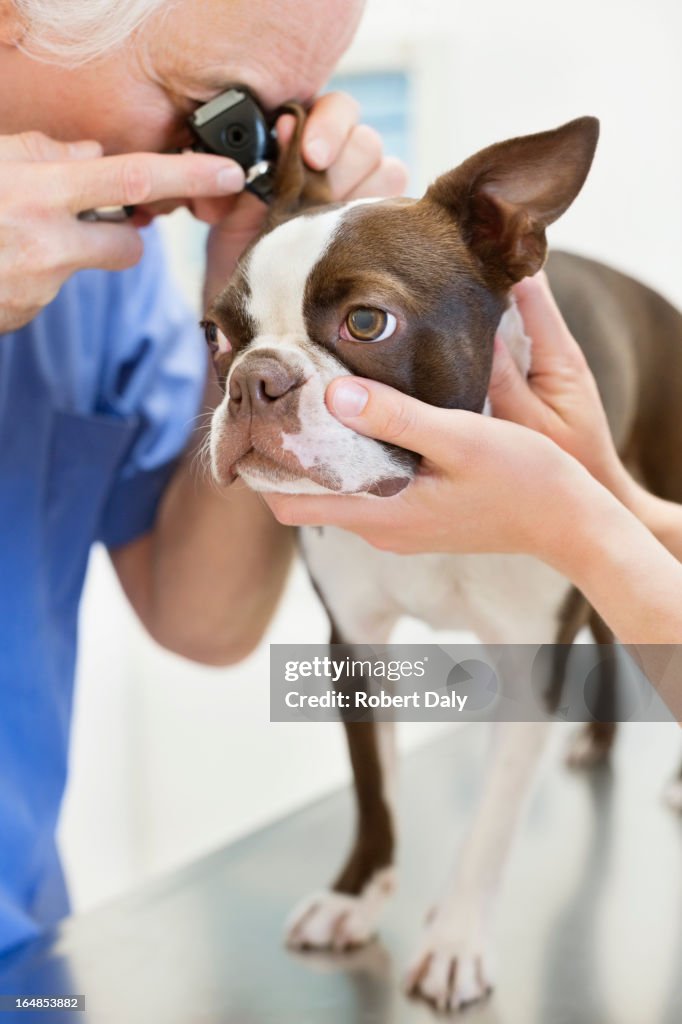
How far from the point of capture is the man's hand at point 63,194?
2.73 feet

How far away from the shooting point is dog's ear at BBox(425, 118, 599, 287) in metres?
0.74

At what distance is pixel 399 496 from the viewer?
29.4 inches

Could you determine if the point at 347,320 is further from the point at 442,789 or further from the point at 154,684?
the point at 154,684

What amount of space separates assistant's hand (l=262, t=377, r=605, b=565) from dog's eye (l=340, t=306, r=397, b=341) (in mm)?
37

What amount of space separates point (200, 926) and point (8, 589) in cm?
37

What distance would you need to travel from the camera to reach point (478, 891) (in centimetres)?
91

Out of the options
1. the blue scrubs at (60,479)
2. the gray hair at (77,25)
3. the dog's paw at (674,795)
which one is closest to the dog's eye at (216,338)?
the gray hair at (77,25)

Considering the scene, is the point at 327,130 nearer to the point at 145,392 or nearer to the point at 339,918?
the point at 145,392

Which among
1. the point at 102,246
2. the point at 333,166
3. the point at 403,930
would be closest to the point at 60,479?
the point at 102,246

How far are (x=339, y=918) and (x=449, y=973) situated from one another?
14 centimetres

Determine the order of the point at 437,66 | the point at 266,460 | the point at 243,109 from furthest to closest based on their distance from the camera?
1. the point at 437,66
2. the point at 243,109
3. the point at 266,460

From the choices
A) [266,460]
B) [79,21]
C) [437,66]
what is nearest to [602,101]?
[437,66]

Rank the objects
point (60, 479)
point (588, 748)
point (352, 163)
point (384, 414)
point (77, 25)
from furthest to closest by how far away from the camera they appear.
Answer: point (588, 748), point (60, 479), point (352, 163), point (77, 25), point (384, 414)

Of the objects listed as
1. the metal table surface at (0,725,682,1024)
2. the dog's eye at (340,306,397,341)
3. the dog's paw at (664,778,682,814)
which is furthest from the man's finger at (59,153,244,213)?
the dog's paw at (664,778,682,814)
